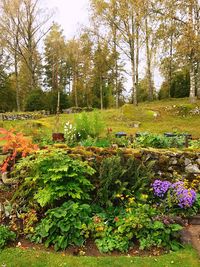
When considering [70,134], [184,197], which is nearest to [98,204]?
[184,197]

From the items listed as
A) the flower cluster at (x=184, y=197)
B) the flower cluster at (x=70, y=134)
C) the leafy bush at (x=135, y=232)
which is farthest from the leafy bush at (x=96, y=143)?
the leafy bush at (x=135, y=232)

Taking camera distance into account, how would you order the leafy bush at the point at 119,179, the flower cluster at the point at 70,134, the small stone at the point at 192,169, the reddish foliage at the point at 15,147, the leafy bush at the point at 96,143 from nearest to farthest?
the leafy bush at the point at 119,179 < the reddish foliage at the point at 15,147 < the small stone at the point at 192,169 < the leafy bush at the point at 96,143 < the flower cluster at the point at 70,134

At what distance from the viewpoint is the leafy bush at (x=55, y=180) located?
4016 millimetres

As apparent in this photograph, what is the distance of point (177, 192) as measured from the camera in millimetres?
4395

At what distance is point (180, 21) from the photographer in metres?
14.0

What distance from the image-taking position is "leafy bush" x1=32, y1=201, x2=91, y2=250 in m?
3.75

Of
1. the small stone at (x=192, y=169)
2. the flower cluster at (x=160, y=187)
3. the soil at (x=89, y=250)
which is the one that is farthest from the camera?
the small stone at (x=192, y=169)

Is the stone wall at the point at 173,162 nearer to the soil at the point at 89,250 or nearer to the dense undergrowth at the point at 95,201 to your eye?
the dense undergrowth at the point at 95,201

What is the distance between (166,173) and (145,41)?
49.7 ft

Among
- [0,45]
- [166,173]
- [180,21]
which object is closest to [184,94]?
[180,21]

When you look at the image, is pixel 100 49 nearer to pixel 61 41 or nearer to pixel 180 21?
pixel 61 41

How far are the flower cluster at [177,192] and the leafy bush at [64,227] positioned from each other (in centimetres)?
124

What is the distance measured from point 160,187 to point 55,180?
1670mm

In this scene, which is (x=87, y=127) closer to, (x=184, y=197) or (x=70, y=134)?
(x=70, y=134)
